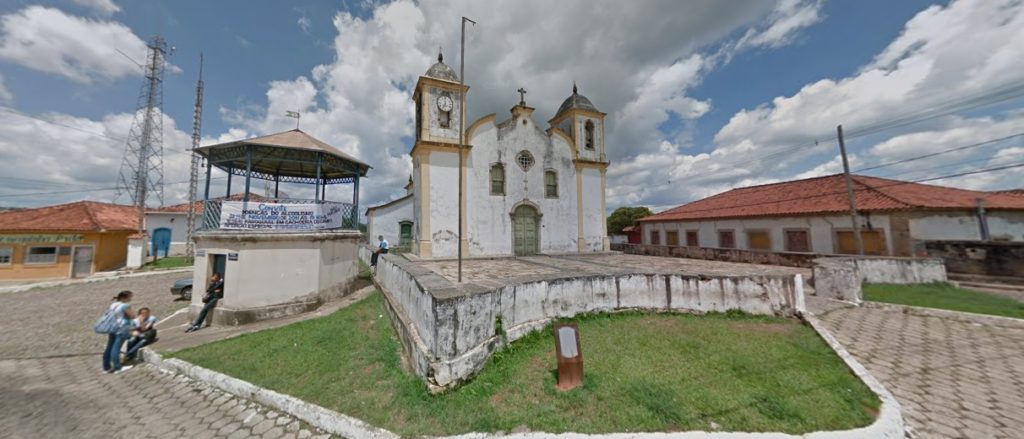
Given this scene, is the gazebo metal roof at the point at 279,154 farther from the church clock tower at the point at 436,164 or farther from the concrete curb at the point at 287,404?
the concrete curb at the point at 287,404

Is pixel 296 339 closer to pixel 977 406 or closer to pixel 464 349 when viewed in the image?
pixel 464 349

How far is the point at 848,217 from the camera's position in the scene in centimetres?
1416

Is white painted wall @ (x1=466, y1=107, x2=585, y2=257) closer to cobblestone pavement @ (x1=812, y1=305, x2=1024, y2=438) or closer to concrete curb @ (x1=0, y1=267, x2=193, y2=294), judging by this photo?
cobblestone pavement @ (x1=812, y1=305, x2=1024, y2=438)

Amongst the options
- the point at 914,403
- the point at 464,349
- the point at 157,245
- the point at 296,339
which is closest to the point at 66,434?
the point at 296,339

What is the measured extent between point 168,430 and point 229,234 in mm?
5993

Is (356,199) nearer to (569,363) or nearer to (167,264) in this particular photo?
(569,363)

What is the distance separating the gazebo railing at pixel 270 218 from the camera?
29.3ft

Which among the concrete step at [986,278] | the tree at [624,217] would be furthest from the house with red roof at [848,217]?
the tree at [624,217]

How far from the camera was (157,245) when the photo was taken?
23844 mm

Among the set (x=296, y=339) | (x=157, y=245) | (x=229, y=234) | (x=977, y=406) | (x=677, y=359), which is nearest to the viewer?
(x=977, y=406)

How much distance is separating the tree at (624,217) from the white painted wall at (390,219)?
22.3 metres

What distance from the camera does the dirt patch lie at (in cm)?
611

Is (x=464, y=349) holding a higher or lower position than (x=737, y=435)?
higher

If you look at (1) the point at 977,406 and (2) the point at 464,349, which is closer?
(1) the point at 977,406
